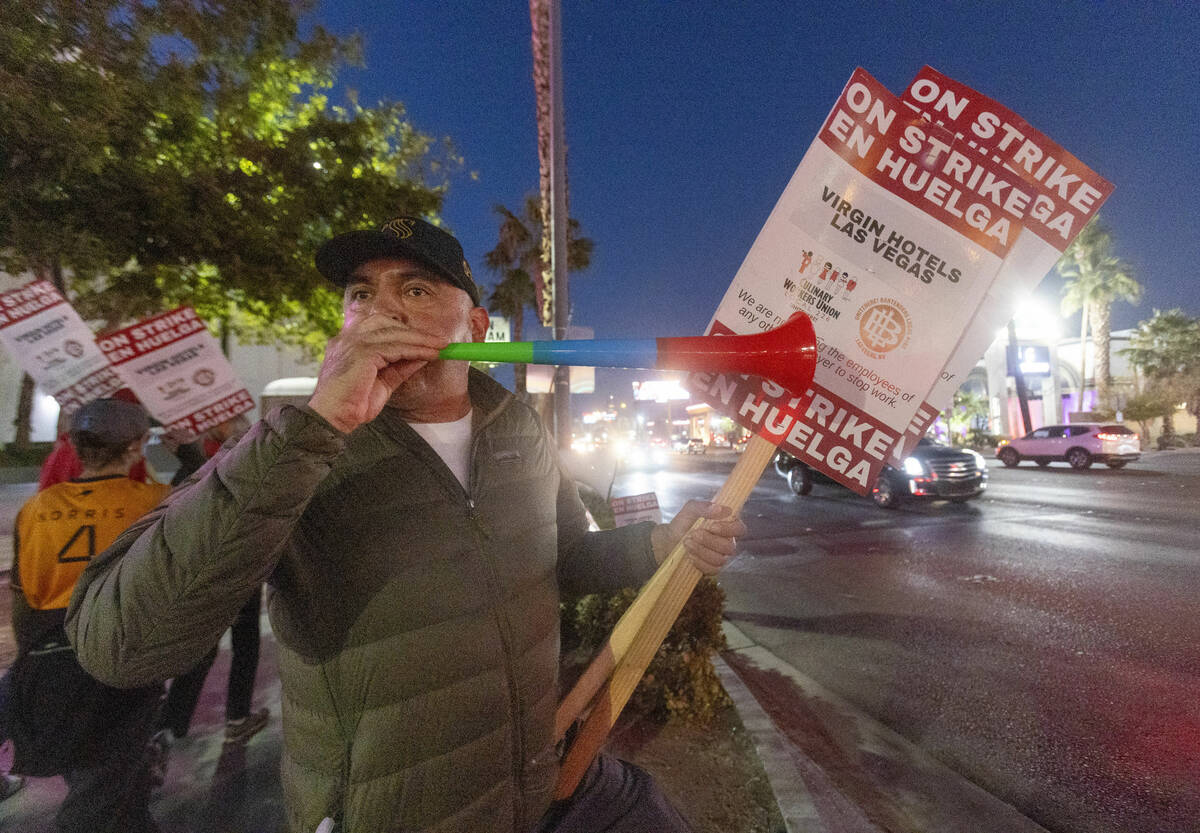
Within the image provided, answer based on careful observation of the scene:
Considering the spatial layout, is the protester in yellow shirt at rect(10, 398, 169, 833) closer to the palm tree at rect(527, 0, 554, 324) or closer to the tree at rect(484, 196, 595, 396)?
the palm tree at rect(527, 0, 554, 324)

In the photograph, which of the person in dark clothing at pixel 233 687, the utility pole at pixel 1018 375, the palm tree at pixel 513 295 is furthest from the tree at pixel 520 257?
the utility pole at pixel 1018 375

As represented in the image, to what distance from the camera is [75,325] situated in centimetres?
366

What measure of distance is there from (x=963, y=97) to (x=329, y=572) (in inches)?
74.5

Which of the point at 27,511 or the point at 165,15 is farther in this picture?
the point at 165,15

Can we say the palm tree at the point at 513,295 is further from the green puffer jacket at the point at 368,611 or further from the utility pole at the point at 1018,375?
the utility pole at the point at 1018,375

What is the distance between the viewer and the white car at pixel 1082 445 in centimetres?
2053

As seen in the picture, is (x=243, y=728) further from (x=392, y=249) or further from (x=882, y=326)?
(x=882, y=326)

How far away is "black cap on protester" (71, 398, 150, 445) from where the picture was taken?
8.08 feet

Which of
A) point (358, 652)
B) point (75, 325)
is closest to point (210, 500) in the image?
point (358, 652)

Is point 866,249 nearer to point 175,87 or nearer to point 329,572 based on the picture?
Result: point 329,572

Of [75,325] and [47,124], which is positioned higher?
[47,124]

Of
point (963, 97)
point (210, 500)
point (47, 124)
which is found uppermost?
point (47, 124)

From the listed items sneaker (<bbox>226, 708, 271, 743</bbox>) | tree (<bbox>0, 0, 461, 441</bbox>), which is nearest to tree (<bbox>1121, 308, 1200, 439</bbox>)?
tree (<bbox>0, 0, 461, 441</bbox>)

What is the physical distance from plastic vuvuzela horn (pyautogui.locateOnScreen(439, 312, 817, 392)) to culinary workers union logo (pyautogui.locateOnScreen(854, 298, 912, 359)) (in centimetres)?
16
